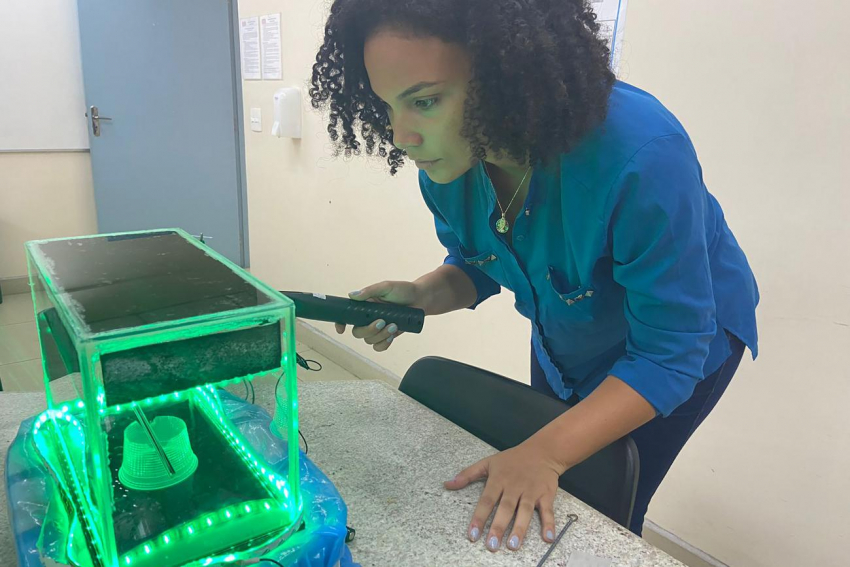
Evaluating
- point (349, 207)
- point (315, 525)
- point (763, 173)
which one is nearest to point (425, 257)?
point (349, 207)

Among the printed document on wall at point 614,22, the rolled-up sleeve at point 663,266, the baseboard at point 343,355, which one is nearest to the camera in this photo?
the rolled-up sleeve at point 663,266

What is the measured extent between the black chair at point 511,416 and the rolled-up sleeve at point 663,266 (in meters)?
0.14

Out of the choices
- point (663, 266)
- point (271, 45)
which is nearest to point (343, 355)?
point (271, 45)

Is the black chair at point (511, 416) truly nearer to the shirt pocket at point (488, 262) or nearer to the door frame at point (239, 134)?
the shirt pocket at point (488, 262)

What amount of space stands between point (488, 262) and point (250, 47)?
220cm

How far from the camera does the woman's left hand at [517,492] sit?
77 cm

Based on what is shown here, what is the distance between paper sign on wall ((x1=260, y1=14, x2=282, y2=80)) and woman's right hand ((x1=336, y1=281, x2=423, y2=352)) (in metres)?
1.86

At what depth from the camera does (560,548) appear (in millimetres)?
760

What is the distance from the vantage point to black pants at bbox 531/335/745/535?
1044 millimetres

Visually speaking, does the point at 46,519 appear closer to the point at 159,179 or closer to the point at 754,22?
the point at 754,22

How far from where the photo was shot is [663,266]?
2.55 feet

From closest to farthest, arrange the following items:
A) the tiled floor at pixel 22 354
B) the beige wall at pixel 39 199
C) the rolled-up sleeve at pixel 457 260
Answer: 1. the rolled-up sleeve at pixel 457 260
2. the tiled floor at pixel 22 354
3. the beige wall at pixel 39 199

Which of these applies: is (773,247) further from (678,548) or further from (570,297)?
(678,548)

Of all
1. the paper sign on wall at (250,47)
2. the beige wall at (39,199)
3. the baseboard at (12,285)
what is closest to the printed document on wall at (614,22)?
the paper sign on wall at (250,47)
